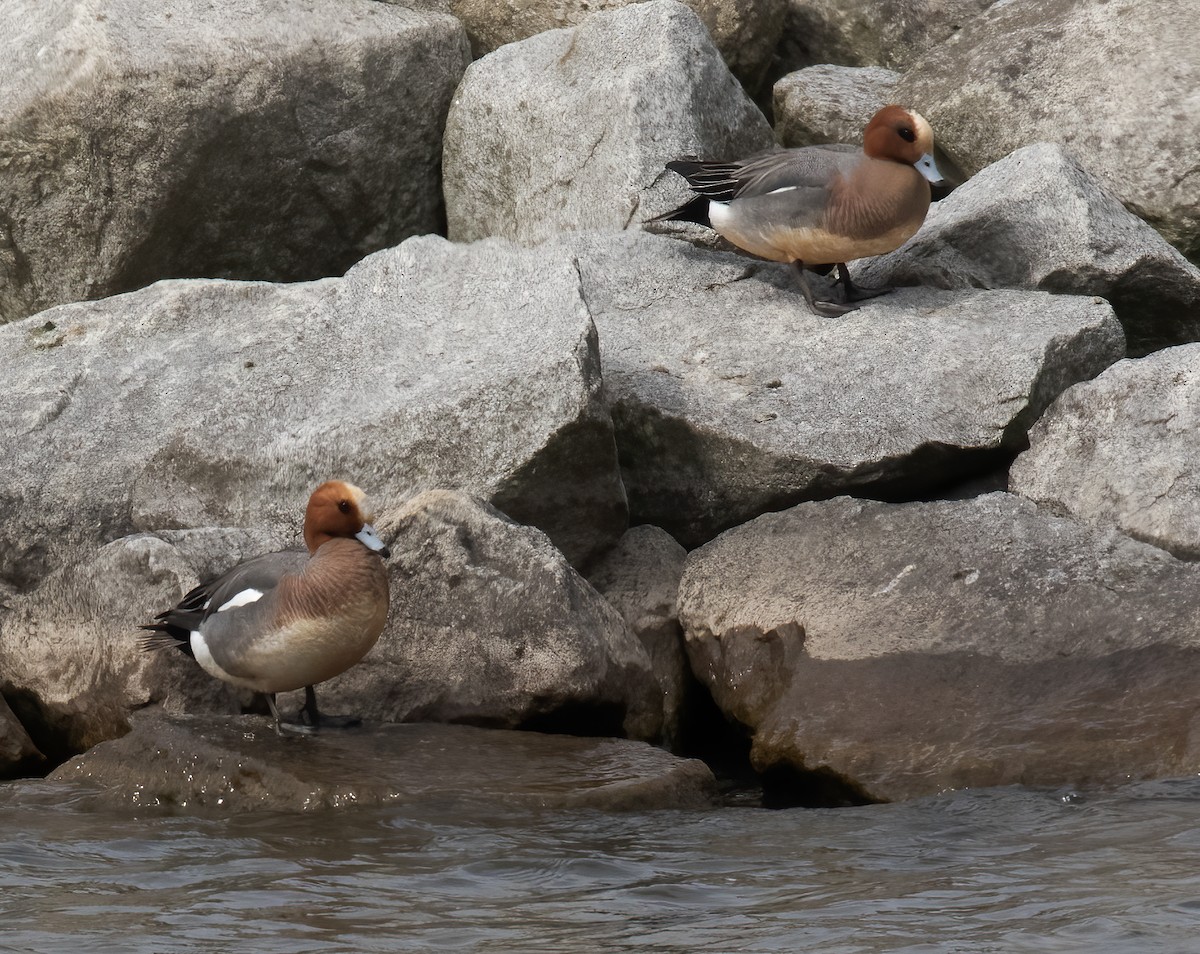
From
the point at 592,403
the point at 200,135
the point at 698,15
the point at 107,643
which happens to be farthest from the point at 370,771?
the point at 698,15

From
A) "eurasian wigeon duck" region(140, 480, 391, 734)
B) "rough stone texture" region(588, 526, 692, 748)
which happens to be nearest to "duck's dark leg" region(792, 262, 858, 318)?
"rough stone texture" region(588, 526, 692, 748)

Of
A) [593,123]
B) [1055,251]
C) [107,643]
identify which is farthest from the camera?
[593,123]

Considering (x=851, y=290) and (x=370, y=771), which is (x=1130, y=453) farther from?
(x=370, y=771)

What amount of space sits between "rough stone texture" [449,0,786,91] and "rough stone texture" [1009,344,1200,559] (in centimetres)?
413

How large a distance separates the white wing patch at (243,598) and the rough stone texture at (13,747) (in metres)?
1.06

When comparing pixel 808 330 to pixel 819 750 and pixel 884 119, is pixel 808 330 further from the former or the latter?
pixel 819 750

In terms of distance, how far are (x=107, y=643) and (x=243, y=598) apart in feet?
2.44

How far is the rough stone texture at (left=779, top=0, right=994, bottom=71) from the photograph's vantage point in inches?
409

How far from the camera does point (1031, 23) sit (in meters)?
9.48

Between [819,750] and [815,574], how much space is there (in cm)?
78

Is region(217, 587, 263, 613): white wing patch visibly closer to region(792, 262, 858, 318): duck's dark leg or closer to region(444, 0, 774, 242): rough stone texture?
region(792, 262, 858, 318): duck's dark leg

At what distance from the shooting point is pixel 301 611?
222 inches

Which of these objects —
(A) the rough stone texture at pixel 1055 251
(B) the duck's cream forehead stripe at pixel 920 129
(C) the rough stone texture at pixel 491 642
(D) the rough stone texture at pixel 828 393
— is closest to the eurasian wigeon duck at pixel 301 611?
(C) the rough stone texture at pixel 491 642

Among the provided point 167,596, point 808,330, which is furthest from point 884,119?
point 167,596
